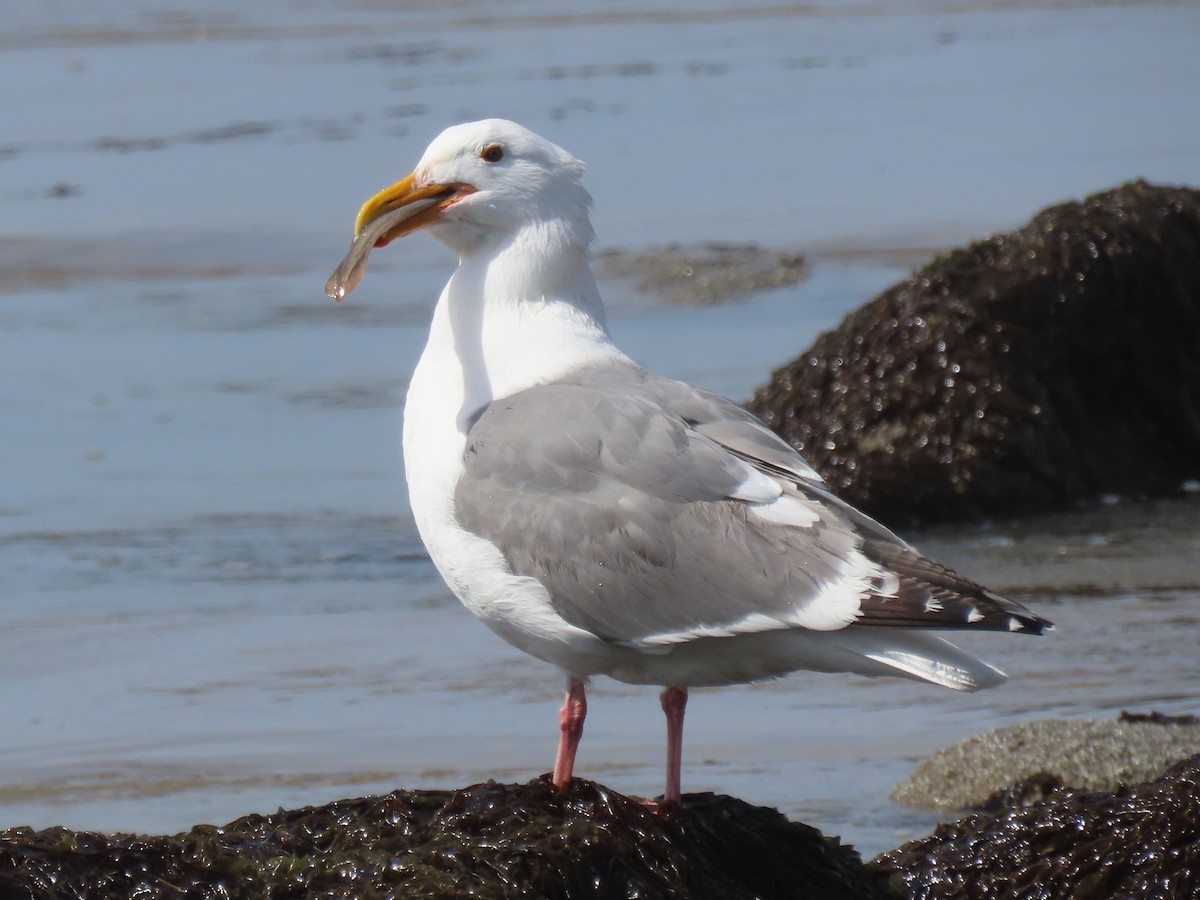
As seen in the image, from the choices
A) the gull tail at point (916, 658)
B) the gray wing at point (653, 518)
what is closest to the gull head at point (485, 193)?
the gray wing at point (653, 518)

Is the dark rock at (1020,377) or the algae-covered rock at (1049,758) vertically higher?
the dark rock at (1020,377)

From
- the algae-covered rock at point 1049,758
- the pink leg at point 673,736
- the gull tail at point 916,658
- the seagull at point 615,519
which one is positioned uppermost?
the seagull at point 615,519

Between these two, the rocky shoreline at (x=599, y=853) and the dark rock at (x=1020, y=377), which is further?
the dark rock at (x=1020, y=377)

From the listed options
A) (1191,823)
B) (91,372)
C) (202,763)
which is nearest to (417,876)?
(1191,823)

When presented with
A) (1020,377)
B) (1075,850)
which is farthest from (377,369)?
(1075,850)

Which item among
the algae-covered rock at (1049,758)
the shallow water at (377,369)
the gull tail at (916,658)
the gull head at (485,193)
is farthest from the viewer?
the shallow water at (377,369)

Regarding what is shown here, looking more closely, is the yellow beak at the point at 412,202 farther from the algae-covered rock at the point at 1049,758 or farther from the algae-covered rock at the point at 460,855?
the algae-covered rock at the point at 1049,758

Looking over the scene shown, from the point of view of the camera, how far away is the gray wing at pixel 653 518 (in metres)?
4.30

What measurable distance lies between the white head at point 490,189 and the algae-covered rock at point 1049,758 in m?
1.76

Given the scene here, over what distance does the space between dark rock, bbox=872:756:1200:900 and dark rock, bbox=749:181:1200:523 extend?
12.4ft

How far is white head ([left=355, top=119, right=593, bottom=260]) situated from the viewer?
4.96 meters

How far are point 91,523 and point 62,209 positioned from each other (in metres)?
8.18

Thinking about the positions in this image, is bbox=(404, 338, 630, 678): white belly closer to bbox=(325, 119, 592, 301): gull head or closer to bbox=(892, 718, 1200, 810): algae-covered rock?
bbox=(325, 119, 592, 301): gull head

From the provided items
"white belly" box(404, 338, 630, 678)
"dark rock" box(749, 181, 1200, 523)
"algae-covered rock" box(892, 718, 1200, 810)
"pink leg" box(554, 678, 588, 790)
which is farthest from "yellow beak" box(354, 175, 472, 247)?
"dark rock" box(749, 181, 1200, 523)
